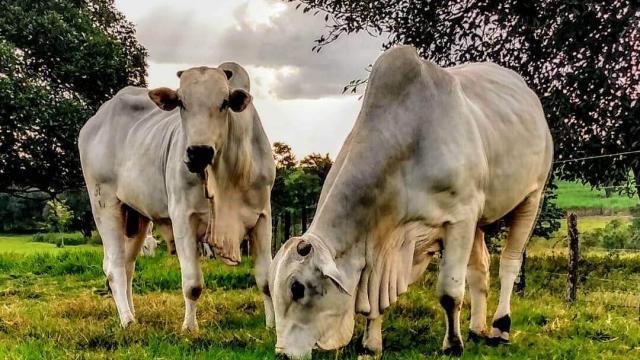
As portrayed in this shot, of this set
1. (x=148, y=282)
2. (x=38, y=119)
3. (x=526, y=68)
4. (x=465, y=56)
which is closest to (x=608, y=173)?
(x=526, y=68)

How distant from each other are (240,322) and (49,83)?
14.1 meters

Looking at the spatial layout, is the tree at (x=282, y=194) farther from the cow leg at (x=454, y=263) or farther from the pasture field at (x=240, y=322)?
the cow leg at (x=454, y=263)

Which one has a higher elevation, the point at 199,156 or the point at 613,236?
the point at 199,156

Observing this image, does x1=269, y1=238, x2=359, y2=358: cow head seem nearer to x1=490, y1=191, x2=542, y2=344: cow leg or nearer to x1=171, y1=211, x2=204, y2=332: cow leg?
x1=171, y1=211, x2=204, y2=332: cow leg

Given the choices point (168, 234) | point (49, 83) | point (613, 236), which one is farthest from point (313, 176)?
point (168, 234)

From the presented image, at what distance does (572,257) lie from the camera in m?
9.61

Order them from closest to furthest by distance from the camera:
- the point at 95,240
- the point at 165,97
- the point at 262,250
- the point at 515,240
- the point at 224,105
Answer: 1. the point at 224,105
2. the point at 165,97
3. the point at 515,240
4. the point at 262,250
5. the point at 95,240

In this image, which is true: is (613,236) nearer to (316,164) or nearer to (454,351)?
(454,351)

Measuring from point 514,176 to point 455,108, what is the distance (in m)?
0.97

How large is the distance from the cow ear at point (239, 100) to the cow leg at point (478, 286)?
7.13ft

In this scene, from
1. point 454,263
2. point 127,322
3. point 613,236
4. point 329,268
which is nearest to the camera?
point 329,268

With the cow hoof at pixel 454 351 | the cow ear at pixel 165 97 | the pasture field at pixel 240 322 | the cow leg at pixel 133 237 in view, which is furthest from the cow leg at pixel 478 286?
the cow leg at pixel 133 237

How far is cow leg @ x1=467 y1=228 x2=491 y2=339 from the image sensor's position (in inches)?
249

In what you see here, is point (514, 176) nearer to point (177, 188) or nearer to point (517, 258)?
point (517, 258)
